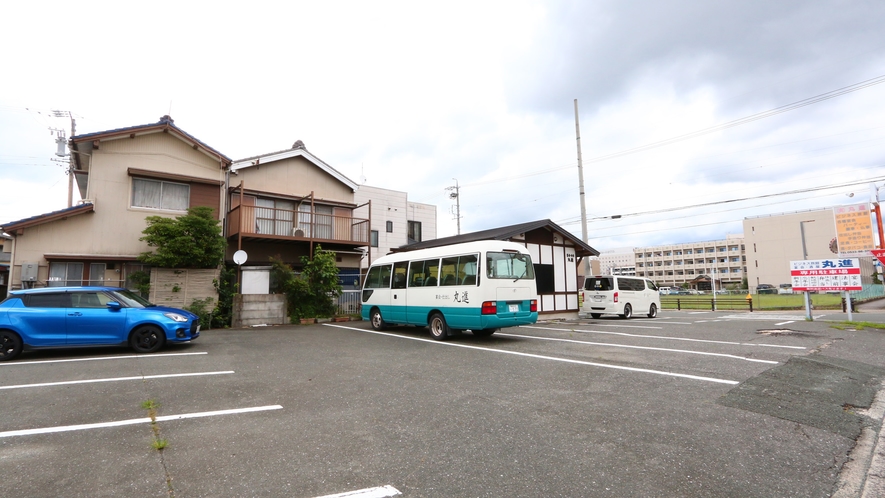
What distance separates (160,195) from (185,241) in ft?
10.3

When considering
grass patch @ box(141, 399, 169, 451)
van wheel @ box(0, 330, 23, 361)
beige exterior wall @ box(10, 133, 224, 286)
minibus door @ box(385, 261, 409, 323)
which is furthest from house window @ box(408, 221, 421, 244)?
grass patch @ box(141, 399, 169, 451)

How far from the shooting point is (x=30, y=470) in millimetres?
2984

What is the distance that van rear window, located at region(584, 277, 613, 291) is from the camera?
17188 millimetres

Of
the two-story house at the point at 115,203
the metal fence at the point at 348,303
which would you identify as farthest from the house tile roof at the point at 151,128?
the metal fence at the point at 348,303

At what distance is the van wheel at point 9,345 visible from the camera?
755 cm

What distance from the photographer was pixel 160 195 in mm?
14477

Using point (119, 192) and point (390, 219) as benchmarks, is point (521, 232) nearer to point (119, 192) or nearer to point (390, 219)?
point (390, 219)

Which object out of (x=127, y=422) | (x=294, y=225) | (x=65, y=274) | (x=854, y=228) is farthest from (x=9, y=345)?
(x=854, y=228)

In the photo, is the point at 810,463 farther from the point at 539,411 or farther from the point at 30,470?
the point at 30,470

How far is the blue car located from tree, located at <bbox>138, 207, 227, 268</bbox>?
4.42m

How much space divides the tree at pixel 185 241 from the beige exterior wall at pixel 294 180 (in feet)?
11.2

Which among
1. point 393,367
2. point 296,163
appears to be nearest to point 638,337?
point 393,367

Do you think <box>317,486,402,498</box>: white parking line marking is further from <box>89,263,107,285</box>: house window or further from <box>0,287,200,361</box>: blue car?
<box>89,263,107,285</box>: house window

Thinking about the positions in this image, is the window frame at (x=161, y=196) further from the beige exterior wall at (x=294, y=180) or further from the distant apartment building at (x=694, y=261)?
the distant apartment building at (x=694, y=261)
